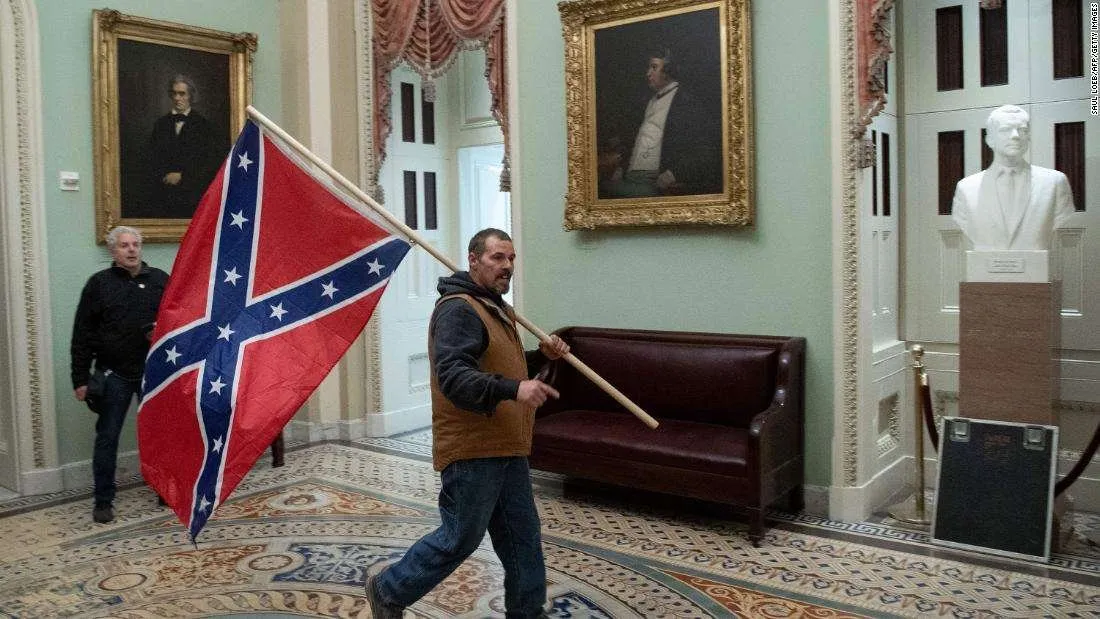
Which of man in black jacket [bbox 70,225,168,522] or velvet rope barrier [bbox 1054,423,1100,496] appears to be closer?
velvet rope barrier [bbox 1054,423,1100,496]

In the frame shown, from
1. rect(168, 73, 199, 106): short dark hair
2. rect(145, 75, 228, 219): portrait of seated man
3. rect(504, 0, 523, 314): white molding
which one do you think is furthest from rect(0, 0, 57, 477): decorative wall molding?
rect(504, 0, 523, 314): white molding

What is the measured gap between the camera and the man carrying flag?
3021 mm

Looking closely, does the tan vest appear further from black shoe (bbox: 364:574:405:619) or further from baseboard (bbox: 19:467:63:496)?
baseboard (bbox: 19:467:63:496)

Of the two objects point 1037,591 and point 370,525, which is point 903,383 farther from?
point 370,525

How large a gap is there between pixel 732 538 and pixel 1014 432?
146 centimetres

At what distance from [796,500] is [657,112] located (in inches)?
94.9

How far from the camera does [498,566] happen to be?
14.3 feet

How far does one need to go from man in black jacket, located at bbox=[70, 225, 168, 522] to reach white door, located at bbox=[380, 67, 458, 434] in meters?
2.23

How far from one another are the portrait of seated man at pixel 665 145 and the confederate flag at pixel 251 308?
101 inches

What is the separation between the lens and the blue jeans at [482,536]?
121 inches

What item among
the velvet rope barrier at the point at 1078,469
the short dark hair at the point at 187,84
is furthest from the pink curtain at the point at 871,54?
the short dark hair at the point at 187,84

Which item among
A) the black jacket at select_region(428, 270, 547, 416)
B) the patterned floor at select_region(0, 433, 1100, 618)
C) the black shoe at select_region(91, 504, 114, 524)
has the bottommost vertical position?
the patterned floor at select_region(0, 433, 1100, 618)

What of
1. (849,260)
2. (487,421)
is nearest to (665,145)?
(849,260)

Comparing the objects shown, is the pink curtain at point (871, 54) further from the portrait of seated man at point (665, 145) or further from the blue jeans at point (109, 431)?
the blue jeans at point (109, 431)
